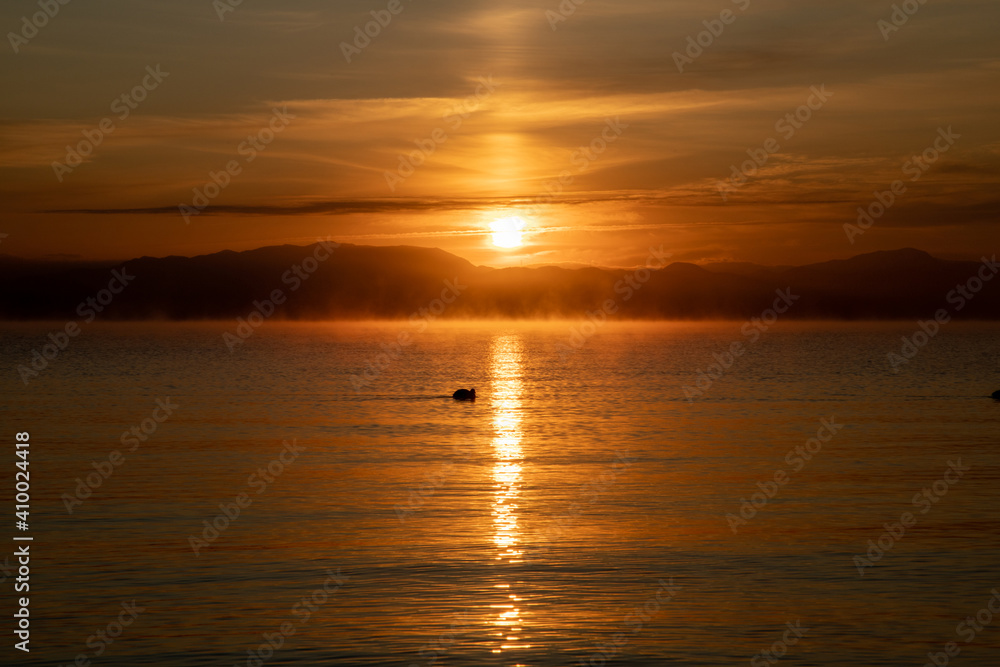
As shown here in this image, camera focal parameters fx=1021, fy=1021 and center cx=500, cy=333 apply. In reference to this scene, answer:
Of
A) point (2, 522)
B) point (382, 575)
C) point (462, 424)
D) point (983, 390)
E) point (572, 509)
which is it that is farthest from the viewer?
point (983, 390)

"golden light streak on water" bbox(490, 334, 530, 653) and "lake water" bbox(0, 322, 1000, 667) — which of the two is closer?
"lake water" bbox(0, 322, 1000, 667)

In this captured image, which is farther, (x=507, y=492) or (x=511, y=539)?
(x=507, y=492)

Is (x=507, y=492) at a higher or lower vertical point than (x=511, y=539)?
higher

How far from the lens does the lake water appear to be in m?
18.4

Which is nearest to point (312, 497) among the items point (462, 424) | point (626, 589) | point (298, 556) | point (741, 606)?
point (298, 556)

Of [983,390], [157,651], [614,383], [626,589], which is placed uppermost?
[614,383]

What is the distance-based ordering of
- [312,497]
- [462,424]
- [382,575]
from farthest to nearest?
[462,424] < [312,497] < [382,575]

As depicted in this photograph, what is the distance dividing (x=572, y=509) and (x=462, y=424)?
25.5m

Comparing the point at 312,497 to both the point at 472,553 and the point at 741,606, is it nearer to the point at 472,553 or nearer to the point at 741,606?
the point at 472,553

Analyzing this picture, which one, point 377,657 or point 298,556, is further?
point 298,556

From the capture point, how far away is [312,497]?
3225 cm

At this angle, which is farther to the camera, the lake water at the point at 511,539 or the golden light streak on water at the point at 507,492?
the golden light streak on water at the point at 507,492

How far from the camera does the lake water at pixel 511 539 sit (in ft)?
60.4

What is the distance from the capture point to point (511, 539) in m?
25.7
